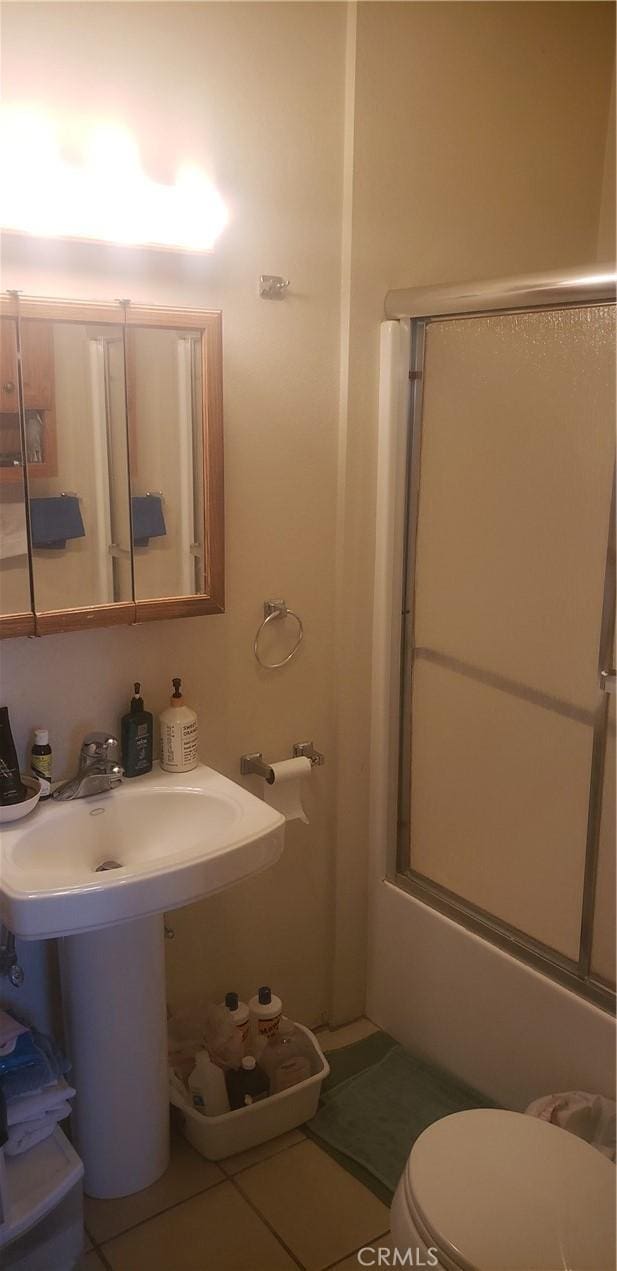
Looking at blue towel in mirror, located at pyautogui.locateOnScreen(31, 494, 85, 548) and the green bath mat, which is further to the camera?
the green bath mat

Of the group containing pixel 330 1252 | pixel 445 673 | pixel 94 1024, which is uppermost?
pixel 445 673

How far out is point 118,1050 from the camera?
5.90ft

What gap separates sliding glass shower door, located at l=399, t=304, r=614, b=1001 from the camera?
1.76m

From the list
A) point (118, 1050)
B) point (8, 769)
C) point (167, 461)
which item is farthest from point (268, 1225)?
point (167, 461)

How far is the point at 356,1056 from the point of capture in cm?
228

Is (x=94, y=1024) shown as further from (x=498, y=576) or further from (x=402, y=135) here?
(x=402, y=135)

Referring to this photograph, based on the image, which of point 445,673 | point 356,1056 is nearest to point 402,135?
point 445,673

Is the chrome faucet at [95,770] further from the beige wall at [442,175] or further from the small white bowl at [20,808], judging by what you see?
the beige wall at [442,175]

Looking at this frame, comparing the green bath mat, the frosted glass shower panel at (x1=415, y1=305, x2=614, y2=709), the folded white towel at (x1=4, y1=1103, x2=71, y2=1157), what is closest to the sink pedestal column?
the folded white towel at (x1=4, y1=1103, x2=71, y2=1157)

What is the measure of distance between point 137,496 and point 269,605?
415 mm

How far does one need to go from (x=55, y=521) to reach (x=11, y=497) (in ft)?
0.30

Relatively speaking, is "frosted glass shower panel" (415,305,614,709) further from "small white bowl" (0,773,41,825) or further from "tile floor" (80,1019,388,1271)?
"tile floor" (80,1019,388,1271)

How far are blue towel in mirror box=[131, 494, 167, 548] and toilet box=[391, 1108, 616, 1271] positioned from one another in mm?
1129

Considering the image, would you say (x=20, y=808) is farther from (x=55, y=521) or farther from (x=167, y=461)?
(x=167, y=461)
